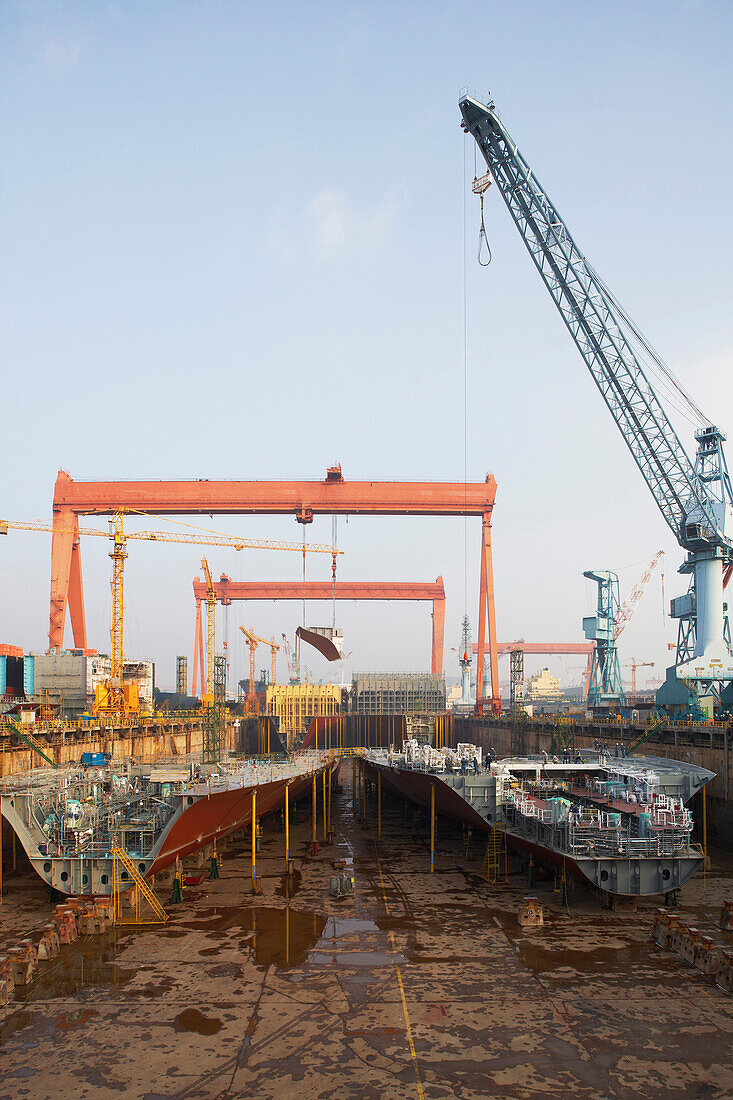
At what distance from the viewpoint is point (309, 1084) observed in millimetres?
12320

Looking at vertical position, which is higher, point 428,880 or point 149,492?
point 149,492

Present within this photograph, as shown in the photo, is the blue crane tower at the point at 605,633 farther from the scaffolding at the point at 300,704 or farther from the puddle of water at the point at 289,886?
the puddle of water at the point at 289,886

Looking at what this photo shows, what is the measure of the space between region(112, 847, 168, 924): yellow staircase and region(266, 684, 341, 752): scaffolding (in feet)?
217

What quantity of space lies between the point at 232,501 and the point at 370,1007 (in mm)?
45581

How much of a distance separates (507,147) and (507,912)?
156 ft

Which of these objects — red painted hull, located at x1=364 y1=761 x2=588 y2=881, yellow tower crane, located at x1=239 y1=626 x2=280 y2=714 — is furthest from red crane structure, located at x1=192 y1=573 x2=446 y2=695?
red painted hull, located at x1=364 y1=761 x2=588 y2=881

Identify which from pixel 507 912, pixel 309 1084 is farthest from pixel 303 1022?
pixel 507 912

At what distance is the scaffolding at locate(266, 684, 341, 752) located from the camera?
88688mm

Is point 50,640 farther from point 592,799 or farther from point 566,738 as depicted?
point 592,799

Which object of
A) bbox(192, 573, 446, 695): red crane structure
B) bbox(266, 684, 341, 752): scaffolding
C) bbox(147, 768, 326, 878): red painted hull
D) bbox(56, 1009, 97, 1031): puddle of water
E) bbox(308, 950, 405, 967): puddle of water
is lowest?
bbox(266, 684, 341, 752): scaffolding

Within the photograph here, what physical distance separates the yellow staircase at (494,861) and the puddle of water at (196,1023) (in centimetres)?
1405

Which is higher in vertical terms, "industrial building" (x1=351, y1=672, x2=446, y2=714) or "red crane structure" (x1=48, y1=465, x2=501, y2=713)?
"red crane structure" (x1=48, y1=465, x2=501, y2=713)

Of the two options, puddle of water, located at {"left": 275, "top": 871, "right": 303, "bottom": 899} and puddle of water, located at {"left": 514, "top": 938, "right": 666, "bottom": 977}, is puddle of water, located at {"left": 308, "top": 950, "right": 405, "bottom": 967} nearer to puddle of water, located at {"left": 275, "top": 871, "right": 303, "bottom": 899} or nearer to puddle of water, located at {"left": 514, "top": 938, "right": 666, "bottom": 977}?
puddle of water, located at {"left": 514, "top": 938, "right": 666, "bottom": 977}

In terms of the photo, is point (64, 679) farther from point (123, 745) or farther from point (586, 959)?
point (586, 959)
